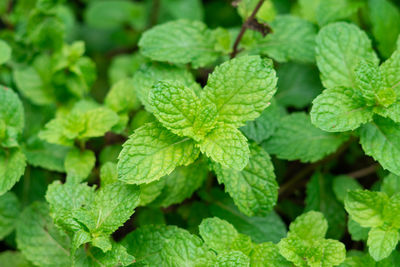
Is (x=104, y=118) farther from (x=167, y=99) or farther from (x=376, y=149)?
(x=376, y=149)

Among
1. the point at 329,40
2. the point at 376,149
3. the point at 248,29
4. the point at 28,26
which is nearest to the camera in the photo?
the point at 376,149

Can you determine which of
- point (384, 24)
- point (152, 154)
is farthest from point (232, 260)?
point (384, 24)

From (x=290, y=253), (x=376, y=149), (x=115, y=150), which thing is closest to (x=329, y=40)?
(x=376, y=149)

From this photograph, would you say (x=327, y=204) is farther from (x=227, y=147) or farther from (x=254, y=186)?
(x=227, y=147)

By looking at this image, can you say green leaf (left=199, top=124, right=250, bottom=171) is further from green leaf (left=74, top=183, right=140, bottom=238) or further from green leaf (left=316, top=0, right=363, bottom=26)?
green leaf (left=316, top=0, right=363, bottom=26)

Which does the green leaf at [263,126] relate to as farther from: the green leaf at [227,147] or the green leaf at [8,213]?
the green leaf at [8,213]

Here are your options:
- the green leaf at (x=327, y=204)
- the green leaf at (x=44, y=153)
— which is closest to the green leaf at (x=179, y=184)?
the green leaf at (x=44, y=153)
